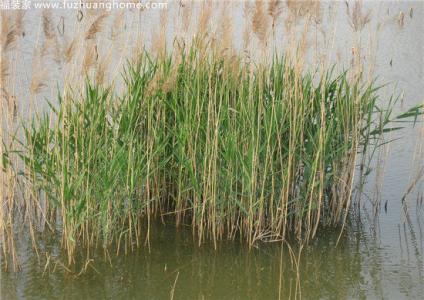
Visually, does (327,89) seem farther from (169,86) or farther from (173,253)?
(173,253)

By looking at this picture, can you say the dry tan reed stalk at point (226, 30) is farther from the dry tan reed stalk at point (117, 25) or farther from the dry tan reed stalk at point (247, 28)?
the dry tan reed stalk at point (117, 25)

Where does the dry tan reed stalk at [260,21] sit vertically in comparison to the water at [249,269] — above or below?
above

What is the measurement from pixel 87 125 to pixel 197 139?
3.11 ft

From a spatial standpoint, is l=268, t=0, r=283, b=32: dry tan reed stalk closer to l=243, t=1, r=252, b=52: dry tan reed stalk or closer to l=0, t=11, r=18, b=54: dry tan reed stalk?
l=243, t=1, r=252, b=52: dry tan reed stalk

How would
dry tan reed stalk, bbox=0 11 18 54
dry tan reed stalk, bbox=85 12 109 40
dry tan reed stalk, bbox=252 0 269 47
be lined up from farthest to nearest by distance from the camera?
dry tan reed stalk, bbox=252 0 269 47 → dry tan reed stalk, bbox=85 12 109 40 → dry tan reed stalk, bbox=0 11 18 54

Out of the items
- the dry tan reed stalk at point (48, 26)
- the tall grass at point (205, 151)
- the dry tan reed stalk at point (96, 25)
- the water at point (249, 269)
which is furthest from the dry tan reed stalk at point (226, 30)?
the water at point (249, 269)

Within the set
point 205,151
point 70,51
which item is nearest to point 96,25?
point 70,51

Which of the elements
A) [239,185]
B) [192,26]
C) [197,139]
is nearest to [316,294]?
[239,185]

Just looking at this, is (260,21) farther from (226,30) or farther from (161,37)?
(161,37)

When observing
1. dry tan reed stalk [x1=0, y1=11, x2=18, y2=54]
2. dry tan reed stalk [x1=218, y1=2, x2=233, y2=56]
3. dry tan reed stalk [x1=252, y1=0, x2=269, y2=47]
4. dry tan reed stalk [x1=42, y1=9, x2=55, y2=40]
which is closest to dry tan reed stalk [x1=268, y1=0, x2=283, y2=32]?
dry tan reed stalk [x1=252, y1=0, x2=269, y2=47]

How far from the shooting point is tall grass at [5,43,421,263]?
14.8 ft

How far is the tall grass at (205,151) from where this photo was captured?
452 centimetres

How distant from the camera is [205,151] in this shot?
15.8 ft

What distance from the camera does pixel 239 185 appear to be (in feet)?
16.5
